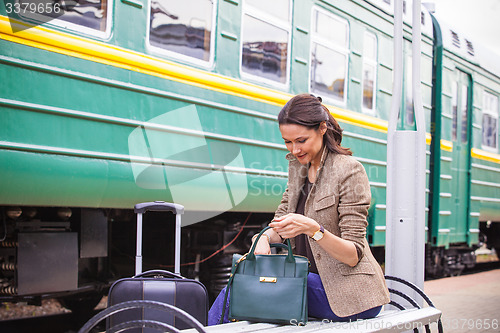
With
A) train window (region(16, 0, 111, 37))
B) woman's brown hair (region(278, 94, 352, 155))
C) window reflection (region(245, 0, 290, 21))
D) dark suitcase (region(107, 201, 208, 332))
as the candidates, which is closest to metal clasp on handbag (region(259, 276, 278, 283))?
dark suitcase (region(107, 201, 208, 332))

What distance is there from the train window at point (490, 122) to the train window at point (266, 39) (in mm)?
5429

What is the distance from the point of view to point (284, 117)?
8.49ft

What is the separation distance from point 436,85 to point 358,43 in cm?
218

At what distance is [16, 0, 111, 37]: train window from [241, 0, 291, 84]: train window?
1.34 m

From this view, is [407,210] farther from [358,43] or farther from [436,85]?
[436,85]

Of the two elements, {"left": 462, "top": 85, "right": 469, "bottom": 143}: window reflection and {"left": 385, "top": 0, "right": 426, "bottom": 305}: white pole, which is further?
{"left": 462, "top": 85, "right": 469, "bottom": 143}: window reflection

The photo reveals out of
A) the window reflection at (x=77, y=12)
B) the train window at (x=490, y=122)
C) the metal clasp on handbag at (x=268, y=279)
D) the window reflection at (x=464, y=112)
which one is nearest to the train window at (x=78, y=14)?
the window reflection at (x=77, y=12)

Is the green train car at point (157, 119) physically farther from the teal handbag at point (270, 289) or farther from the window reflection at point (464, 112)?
the window reflection at point (464, 112)

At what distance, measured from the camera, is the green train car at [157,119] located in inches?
137

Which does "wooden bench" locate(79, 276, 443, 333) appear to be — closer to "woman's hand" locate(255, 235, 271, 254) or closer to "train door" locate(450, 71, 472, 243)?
"woman's hand" locate(255, 235, 271, 254)

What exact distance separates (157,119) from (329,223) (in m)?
1.95

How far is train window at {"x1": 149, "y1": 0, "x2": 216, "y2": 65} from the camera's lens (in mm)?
4172

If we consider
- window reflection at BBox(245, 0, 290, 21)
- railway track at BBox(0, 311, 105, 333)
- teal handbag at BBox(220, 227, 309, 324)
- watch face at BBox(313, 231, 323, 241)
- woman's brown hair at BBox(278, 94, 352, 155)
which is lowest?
railway track at BBox(0, 311, 105, 333)

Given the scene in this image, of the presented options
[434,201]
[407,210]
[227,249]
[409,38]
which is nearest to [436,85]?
[409,38]
